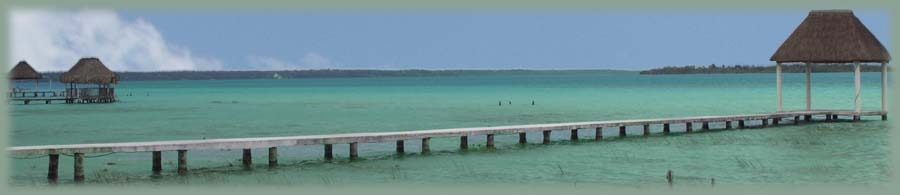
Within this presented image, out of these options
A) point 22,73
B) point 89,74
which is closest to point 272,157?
point 89,74

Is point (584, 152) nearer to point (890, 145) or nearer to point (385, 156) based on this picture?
point (385, 156)

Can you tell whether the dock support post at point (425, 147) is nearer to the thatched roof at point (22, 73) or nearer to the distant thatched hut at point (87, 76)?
the distant thatched hut at point (87, 76)

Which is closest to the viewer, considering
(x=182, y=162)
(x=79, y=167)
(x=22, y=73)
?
(x=79, y=167)

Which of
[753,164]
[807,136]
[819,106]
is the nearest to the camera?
[753,164]

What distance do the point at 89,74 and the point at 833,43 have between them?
105 ft

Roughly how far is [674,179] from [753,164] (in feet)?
8.55

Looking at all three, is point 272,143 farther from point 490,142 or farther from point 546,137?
point 546,137

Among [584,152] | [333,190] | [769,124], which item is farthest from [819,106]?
[333,190]

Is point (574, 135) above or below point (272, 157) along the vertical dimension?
above

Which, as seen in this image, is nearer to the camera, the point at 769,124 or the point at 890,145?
the point at 890,145

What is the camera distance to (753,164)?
1708 cm

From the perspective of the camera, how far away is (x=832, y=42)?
2452 cm

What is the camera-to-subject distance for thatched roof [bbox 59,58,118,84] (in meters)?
46.7

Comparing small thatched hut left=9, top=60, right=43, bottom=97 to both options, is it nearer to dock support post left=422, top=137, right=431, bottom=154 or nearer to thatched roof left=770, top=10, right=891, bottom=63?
thatched roof left=770, top=10, right=891, bottom=63
